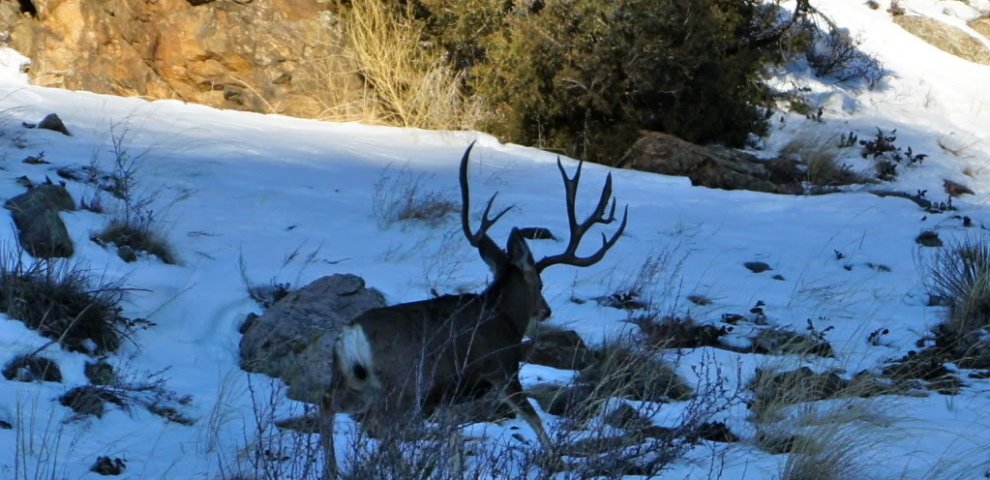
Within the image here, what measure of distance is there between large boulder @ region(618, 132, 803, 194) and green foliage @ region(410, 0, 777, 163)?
1.37 ft

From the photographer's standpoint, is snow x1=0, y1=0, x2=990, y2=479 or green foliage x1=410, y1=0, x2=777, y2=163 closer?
snow x1=0, y1=0, x2=990, y2=479

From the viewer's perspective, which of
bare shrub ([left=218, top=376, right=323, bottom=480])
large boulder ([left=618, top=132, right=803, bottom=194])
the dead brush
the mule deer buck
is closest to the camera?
bare shrub ([left=218, top=376, right=323, bottom=480])

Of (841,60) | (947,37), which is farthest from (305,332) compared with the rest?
(947,37)

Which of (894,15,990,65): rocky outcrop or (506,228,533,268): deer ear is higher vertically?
(894,15,990,65): rocky outcrop

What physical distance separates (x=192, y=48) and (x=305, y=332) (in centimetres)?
745

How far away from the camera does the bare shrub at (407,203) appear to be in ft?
29.9

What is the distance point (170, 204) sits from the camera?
8664mm

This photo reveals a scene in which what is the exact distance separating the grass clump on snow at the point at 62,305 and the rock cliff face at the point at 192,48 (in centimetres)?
655

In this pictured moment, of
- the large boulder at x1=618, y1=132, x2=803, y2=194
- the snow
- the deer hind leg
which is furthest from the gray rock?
the deer hind leg

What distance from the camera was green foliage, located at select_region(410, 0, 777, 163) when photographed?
1263 centimetres

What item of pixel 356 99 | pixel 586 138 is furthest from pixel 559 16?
pixel 356 99

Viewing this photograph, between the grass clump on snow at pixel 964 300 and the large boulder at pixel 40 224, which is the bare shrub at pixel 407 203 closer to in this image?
the large boulder at pixel 40 224

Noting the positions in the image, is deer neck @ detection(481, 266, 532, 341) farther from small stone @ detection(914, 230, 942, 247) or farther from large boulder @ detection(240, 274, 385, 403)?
small stone @ detection(914, 230, 942, 247)

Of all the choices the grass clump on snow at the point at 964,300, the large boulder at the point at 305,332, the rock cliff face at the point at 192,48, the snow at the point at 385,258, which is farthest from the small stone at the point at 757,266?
the rock cliff face at the point at 192,48
